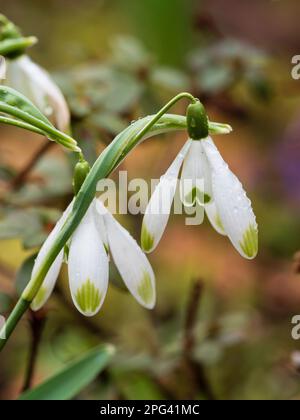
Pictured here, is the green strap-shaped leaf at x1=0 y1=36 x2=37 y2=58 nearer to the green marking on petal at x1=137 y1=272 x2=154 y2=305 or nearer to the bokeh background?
the bokeh background

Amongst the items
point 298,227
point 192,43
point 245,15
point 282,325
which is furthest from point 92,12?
point 282,325

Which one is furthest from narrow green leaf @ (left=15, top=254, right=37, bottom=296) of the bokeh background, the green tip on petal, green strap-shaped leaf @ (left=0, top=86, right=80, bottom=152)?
green strap-shaped leaf @ (left=0, top=86, right=80, bottom=152)

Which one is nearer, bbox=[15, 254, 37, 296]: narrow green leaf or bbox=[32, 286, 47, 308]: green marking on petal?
bbox=[32, 286, 47, 308]: green marking on petal

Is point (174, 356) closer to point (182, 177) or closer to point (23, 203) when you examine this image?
point (23, 203)

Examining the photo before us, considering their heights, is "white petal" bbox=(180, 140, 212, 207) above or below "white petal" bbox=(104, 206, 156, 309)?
above

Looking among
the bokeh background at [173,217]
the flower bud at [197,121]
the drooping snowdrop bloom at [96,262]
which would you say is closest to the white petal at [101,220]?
the drooping snowdrop bloom at [96,262]

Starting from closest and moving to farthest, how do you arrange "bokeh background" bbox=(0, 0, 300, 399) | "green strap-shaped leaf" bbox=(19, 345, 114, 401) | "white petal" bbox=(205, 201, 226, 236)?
1. "white petal" bbox=(205, 201, 226, 236)
2. "green strap-shaped leaf" bbox=(19, 345, 114, 401)
3. "bokeh background" bbox=(0, 0, 300, 399)
